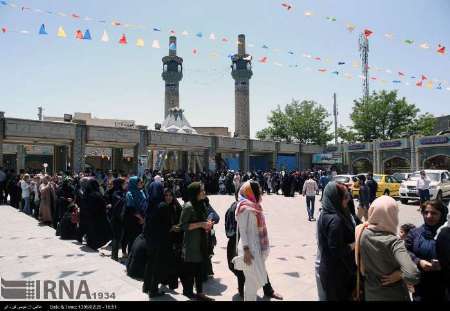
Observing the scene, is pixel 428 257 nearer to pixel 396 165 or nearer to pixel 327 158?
pixel 396 165

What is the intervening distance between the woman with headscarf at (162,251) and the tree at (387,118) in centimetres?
4365

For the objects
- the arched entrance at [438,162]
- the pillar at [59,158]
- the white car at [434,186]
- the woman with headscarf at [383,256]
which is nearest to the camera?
the woman with headscarf at [383,256]

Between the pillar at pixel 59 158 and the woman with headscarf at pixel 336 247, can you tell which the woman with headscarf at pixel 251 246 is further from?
the pillar at pixel 59 158

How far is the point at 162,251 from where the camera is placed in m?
4.95

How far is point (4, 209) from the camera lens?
1439 centimetres

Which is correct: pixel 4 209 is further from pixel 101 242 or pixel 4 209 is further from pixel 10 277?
pixel 10 277

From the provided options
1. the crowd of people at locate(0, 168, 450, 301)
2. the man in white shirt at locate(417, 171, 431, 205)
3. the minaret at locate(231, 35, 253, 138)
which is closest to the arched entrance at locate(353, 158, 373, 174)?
the minaret at locate(231, 35, 253, 138)

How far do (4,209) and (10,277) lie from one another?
33.1 ft

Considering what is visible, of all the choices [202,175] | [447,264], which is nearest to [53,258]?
[447,264]

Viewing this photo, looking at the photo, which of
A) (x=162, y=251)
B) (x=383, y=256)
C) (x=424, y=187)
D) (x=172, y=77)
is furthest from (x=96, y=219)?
(x=172, y=77)

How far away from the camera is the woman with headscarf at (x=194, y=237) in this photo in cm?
478

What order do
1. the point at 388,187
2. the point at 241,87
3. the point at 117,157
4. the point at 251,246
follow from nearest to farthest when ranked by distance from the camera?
the point at 251,246, the point at 388,187, the point at 117,157, the point at 241,87

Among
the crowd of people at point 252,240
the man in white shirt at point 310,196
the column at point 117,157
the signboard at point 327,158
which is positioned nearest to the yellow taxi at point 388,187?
the man in white shirt at point 310,196

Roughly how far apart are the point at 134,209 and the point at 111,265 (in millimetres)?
1072
